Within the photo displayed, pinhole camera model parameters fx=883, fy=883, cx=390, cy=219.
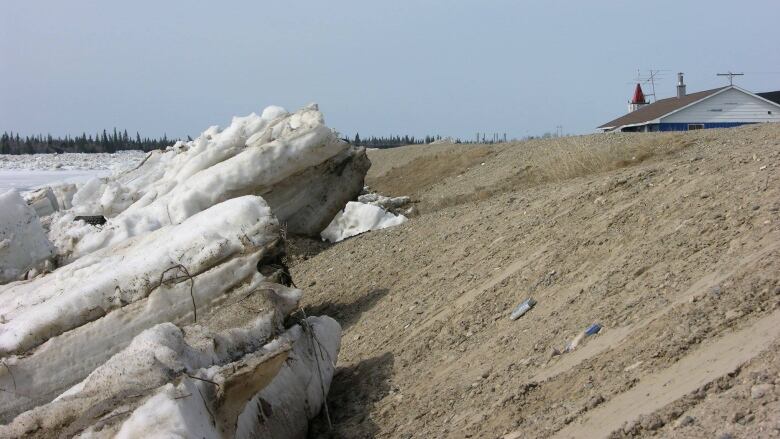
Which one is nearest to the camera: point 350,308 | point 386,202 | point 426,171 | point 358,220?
point 350,308

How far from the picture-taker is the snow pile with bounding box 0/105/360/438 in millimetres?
A: 4617

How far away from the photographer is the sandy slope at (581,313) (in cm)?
407

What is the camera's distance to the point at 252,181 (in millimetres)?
11031

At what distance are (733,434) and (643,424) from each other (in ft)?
1.61

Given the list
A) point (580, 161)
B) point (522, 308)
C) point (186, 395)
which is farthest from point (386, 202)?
point (186, 395)

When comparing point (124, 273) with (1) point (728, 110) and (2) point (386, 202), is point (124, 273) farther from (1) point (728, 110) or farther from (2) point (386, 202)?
(1) point (728, 110)

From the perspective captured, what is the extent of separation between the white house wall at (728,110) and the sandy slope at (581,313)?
26.3m

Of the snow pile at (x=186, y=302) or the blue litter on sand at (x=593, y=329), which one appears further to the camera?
the blue litter on sand at (x=593, y=329)

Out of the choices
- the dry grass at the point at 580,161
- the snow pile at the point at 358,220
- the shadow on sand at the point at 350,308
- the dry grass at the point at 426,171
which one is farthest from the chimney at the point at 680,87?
the shadow on sand at the point at 350,308

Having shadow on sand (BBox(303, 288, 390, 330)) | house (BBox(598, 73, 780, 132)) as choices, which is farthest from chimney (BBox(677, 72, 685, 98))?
shadow on sand (BBox(303, 288, 390, 330))

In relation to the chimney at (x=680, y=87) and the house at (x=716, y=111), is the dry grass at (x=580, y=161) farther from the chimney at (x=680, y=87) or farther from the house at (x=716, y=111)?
the chimney at (x=680, y=87)

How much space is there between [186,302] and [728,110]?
30661 mm

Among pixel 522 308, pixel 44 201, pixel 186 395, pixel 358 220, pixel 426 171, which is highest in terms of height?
pixel 44 201

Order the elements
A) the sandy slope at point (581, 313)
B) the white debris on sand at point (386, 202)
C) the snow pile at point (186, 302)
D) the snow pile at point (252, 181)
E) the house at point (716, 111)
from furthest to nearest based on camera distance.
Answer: the house at point (716, 111)
the white debris on sand at point (386, 202)
the snow pile at point (252, 181)
the snow pile at point (186, 302)
the sandy slope at point (581, 313)
